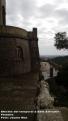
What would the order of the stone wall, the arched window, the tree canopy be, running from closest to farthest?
the stone wall
the arched window
the tree canopy

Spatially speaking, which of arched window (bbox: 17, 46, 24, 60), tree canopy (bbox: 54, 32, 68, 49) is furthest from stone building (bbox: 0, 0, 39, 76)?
tree canopy (bbox: 54, 32, 68, 49)

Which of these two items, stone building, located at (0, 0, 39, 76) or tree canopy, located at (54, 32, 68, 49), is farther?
tree canopy, located at (54, 32, 68, 49)

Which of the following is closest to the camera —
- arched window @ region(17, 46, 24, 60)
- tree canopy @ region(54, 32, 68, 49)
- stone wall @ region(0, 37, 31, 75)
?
stone wall @ region(0, 37, 31, 75)

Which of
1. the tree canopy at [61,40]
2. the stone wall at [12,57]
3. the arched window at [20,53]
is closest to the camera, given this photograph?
the stone wall at [12,57]

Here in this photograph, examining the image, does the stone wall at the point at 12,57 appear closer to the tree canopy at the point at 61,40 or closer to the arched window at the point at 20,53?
the arched window at the point at 20,53

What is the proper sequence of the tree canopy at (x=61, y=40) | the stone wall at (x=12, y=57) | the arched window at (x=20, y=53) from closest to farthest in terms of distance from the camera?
the stone wall at (x=12, y=57)
the arched window at (x=20, y=53)
the tree canopy at (x=61, y=40)

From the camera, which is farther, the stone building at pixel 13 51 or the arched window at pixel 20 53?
the arched window at pixel 20 53

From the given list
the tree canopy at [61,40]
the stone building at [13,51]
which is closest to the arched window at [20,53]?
the stone building at [13,51]

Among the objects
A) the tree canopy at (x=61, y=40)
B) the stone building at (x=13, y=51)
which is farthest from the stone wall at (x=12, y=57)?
the tree canopy at (x=61, y=40)

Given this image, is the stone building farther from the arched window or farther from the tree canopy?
the tree canopy

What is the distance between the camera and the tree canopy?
134 feet

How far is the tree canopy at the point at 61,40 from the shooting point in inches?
1603

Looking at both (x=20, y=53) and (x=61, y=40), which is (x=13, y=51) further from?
(x=61, y=40)

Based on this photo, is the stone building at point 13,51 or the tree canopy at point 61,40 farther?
the tree canopy at point 61,40
